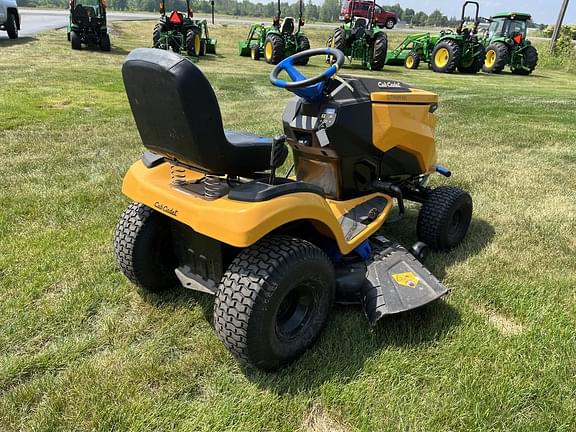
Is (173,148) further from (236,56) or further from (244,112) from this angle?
(236,56)

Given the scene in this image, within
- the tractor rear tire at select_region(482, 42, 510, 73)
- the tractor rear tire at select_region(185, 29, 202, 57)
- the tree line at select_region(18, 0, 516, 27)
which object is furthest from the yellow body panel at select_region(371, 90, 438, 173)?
the tree line at select_region(18, 0, 516, 27)

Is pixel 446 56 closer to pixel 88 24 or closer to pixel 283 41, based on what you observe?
pixel 283 41

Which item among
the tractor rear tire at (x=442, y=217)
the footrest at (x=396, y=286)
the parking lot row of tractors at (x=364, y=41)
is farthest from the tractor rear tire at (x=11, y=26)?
the footrest at (x=396, y=286)

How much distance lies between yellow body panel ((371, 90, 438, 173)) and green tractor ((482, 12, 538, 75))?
49.6 feet

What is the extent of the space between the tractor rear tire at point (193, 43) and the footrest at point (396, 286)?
13303mm

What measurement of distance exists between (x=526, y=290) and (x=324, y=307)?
1306mm

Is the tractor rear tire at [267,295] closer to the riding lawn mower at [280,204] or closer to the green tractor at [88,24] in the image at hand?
the riding lawn mower at [280,204]

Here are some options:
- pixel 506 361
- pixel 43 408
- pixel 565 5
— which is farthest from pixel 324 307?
pixel 565 5

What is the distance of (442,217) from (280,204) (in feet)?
5.02

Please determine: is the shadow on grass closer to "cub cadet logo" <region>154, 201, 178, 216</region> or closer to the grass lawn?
the grass lawn

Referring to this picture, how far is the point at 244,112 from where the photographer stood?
7504 mm

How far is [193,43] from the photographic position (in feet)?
47.6

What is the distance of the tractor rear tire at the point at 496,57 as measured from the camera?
52.7 ft

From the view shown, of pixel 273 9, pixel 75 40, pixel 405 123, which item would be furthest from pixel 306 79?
pixel 273 9
